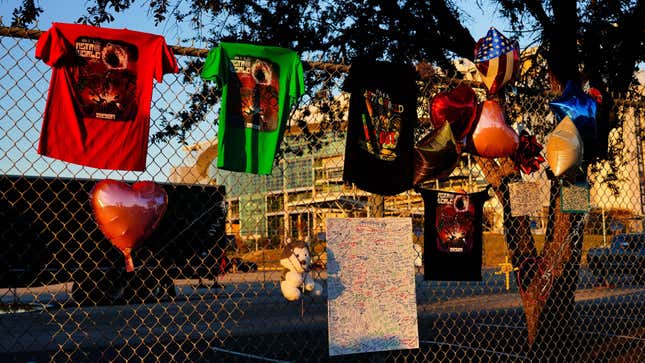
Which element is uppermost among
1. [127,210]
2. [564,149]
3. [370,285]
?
[564,149]

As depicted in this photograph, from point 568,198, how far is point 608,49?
346 centimetres

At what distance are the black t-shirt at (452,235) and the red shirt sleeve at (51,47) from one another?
2308 millimetres

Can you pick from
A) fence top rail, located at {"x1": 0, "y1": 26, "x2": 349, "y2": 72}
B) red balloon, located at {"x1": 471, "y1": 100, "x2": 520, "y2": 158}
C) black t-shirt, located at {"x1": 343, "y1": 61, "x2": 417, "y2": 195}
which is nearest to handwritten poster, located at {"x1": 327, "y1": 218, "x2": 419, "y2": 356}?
black t-shirt, located at {"x1": 343, "y1": 61, "x2": 417, "y2": 195}

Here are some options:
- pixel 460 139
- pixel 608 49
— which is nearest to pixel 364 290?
pixel 460 139

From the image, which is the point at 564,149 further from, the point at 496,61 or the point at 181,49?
the point at 181,49

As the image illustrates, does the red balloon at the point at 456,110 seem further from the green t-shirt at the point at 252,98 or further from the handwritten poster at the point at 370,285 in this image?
the green t-shirt at the point at 252,98

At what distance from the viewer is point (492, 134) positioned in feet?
14.0

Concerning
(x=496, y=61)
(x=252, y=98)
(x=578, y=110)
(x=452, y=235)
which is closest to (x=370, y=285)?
(x=452, y=235)

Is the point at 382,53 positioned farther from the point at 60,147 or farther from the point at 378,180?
the point at 60,147

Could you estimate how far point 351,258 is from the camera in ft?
12.1

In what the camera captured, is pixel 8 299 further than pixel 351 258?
Yes

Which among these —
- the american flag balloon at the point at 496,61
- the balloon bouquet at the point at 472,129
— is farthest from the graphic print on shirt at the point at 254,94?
the american flag balloon at the point at 496,61

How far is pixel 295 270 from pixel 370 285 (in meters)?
0.49

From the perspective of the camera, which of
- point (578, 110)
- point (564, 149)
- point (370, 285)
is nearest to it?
point (370, 285)
